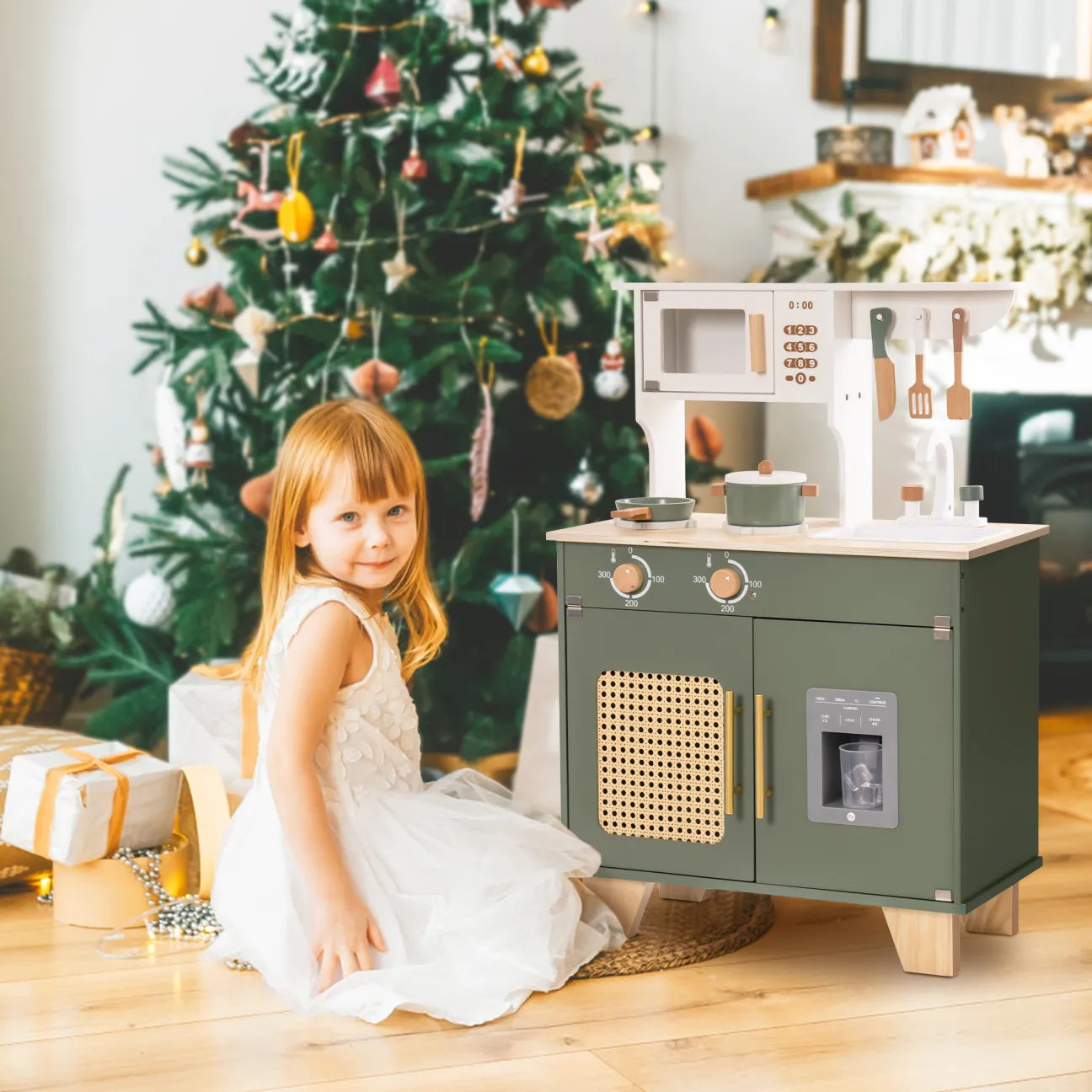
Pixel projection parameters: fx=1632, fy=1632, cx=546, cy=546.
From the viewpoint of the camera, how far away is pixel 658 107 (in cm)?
404

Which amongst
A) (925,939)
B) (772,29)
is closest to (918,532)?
(925,939)

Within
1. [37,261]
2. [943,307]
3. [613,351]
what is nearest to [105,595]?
[37,261]

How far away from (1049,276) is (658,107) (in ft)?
3.39

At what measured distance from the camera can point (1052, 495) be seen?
4062mm

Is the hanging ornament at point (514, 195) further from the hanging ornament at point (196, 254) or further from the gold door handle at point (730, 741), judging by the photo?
the gold door handle at point (730, 741)

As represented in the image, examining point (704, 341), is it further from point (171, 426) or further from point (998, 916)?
point (171, 426)

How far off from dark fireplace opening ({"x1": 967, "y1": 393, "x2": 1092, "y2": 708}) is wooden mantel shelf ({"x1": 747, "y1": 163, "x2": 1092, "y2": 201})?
0.50 meters

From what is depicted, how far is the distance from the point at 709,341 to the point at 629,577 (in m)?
0.39

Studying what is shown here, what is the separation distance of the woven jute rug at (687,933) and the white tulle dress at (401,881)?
38 mm

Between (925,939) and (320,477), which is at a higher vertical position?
(320,477)

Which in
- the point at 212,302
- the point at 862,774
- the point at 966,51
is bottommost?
the point at 862,774

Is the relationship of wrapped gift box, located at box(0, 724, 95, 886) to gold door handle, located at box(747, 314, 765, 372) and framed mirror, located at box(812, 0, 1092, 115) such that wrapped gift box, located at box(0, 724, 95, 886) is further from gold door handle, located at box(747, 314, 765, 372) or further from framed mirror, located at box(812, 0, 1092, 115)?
framed mirror, located at box(812, 0, 1092, 115)

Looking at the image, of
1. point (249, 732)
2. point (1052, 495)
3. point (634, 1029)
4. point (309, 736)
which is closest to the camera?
point (634, 1029)

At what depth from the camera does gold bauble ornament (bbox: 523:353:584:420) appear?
3270 mm
